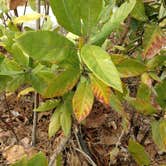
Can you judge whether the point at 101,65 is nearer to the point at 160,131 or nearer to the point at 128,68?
the point at 128,68

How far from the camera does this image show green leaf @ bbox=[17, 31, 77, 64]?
70 centimetres

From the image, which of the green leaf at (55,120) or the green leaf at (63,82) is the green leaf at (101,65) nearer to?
the green leaf at (63,82)

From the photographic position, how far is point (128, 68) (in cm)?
91

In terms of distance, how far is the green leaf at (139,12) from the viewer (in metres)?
1.08

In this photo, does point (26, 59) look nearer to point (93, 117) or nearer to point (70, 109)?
point (70, 109)

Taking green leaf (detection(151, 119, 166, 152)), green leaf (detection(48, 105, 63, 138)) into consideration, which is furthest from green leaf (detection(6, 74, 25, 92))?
green leaf (detection(151, 119, 166, 152))

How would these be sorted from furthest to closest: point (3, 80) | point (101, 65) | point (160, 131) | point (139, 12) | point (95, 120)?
1. point (95, 120)
2. point (160, 131)
3. point (139, 12)
4. point (3, 80)
5. point (101, 65)

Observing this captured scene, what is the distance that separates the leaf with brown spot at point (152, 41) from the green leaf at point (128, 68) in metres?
0.11

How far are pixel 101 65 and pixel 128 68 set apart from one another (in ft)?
0.64

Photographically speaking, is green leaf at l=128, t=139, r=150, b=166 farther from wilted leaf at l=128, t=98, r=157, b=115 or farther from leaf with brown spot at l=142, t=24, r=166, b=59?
leaf with brown spot at l=142, t=24, r=166, b=59

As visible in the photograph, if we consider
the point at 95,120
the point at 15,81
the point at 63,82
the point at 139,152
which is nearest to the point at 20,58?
the point at 15,81

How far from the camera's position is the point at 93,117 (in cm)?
166

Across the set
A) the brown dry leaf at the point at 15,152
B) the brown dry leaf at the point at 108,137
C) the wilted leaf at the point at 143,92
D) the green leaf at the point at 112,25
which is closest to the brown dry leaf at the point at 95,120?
the brown dry leaf at the point at 108,137

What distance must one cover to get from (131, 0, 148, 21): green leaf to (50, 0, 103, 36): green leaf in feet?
1.01
